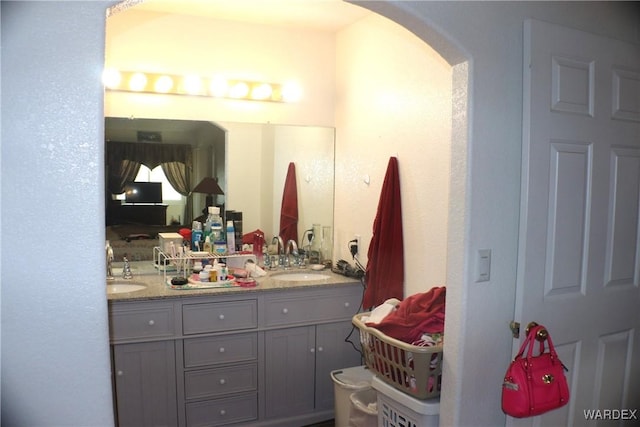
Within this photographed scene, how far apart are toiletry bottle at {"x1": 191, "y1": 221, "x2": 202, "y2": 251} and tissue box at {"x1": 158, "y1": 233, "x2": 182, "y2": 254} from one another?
0.28 ft

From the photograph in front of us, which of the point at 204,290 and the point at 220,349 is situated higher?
the point at 204,290

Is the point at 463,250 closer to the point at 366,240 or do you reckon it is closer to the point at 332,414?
the point at 366,240

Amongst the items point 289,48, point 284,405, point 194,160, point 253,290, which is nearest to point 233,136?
point 194,160

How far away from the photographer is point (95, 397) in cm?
117

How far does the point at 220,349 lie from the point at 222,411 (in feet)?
1.21

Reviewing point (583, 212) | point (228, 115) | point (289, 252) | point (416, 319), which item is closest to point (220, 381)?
point (289, 252)

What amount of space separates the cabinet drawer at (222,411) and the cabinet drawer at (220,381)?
0.15 ft

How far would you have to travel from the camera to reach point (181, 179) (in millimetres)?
3115

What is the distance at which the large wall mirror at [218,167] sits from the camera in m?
3.01

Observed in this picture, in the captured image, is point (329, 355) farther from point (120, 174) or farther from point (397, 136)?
point (120, 174)

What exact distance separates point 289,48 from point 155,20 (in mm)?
868

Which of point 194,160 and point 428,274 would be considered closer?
point 428,274

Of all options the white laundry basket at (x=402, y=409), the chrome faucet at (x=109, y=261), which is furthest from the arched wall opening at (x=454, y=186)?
the chrome faucet at (x=109, y=261)

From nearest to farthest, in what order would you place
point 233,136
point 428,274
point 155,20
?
point 428,274 < point 155,20 < point 233,136
